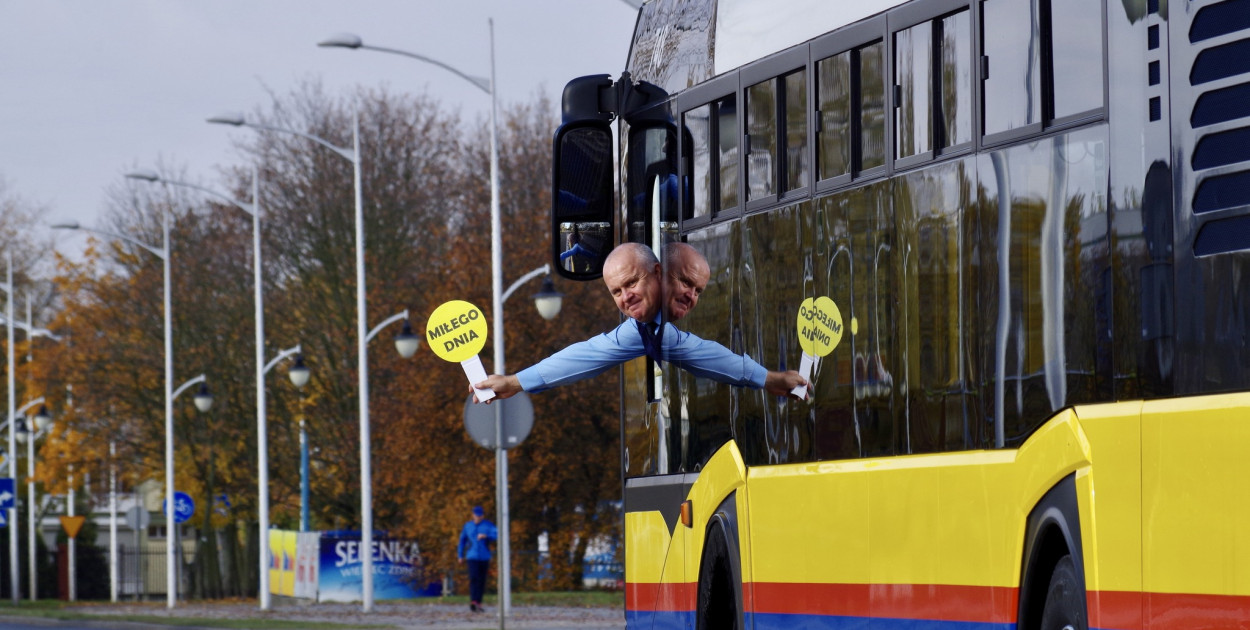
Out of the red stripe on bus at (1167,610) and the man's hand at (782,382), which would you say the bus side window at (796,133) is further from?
the red stripe on bus at (1167,610)

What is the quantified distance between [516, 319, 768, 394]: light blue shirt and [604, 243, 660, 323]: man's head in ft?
0.20

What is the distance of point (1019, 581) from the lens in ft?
17.3

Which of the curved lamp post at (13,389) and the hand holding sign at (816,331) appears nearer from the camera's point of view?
the hand holding sign at (816,331)

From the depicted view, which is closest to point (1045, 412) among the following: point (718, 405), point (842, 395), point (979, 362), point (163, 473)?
point (979, 362)

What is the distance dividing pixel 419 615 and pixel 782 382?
2853 centimetres

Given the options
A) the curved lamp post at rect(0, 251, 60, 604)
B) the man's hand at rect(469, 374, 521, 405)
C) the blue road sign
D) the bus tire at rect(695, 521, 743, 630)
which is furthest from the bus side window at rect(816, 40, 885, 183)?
the curved lamp post at rect(0, 251, 60, 604)

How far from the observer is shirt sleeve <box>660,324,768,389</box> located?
687 cm

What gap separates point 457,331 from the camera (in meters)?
6.26

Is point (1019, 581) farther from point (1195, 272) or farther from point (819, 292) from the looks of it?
point (819, 292)

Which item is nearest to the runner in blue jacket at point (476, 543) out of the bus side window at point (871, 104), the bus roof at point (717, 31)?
the bus roof at point (717, 31)

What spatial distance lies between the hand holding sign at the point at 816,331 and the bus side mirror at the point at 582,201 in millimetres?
1140

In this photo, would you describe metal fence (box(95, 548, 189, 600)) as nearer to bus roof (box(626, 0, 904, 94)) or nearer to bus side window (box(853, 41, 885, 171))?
bus roof (box(626, 0, 904, 94))

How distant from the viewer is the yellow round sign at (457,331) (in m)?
6.22

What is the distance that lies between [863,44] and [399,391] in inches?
1504
